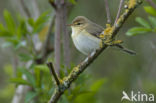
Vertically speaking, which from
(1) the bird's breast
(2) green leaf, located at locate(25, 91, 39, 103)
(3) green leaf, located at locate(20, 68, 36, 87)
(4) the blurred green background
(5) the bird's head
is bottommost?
(4) the blurred green background

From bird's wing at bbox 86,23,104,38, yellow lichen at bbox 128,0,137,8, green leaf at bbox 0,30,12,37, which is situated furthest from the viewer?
green leaf at bbox 0,30,12,37

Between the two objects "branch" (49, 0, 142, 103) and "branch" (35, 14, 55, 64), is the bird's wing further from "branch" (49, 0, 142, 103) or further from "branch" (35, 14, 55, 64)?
"branch" (49, 0, 142, 103)

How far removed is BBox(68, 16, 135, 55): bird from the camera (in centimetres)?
343

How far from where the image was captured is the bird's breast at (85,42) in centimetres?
342

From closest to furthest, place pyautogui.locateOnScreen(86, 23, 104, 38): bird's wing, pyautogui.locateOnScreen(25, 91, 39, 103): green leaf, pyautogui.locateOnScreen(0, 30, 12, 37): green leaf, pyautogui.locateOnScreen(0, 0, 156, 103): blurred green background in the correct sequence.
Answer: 1. pyautogui.locateOnScreen(25, 91, 39, 103): green leaf
2. pyautogui.locateOnScreen(86, 23, 104, 38): bird's wing
3. pyautogui.locateOnScreen(0, 30, 12, 37): green leaf
4. pyautogui.locateOnScreen(0, 0, 156, 103): blurred green background

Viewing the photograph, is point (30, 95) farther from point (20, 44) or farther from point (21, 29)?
point (21, 29)

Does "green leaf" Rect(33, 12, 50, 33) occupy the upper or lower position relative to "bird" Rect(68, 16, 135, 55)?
upper

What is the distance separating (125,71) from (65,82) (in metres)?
3.32

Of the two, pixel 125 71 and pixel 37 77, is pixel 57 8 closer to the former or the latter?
pixel 37 77

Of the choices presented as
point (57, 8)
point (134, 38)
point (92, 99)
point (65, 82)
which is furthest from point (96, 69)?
point (65, 82)

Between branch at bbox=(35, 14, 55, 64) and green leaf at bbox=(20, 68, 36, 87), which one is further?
branch at bbox=(35, 14, 55, 64)

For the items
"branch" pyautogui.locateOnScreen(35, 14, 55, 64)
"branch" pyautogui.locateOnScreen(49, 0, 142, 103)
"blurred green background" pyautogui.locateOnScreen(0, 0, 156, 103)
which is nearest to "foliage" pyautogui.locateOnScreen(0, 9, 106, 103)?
"branch" pyautogui.locateOnScreen(35, 14, 55, 64)

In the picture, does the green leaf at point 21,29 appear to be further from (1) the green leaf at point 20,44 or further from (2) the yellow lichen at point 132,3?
(2) the yellow lichen at point 132,3

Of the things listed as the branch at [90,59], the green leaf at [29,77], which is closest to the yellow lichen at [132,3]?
the branch at [90,59]
